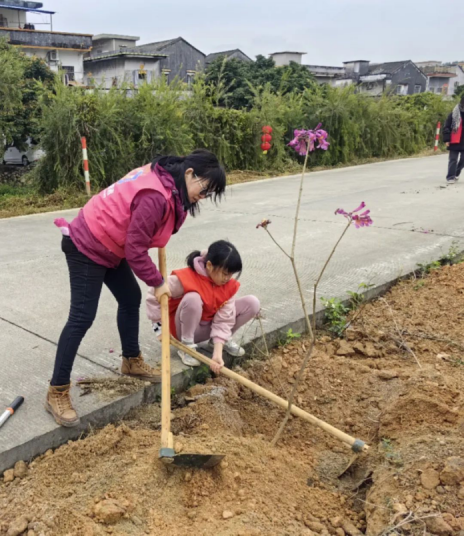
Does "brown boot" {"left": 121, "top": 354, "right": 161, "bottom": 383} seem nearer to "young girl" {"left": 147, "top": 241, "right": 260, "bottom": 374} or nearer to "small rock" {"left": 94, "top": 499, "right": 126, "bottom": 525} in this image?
"young girl" {"left": 147, "top": 241, "right": 260, "bottom": 374}

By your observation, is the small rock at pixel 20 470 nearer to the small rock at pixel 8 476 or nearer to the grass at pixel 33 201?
the small rock at pixel 8 476

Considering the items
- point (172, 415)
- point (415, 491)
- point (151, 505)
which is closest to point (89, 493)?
point (151, 505)

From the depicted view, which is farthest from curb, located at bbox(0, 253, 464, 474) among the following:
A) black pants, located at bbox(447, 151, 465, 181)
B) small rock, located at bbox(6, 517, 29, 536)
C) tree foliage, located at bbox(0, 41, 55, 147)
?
black pants, located at bbox(447, 151, 465, 181)

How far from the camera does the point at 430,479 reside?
76.7 inches

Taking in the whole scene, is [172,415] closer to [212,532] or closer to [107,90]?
[212,532]

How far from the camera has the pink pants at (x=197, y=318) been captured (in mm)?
3047

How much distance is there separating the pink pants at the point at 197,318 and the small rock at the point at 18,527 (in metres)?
1.38

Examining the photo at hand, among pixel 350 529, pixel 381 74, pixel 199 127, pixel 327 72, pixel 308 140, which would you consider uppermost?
pixel 327 72

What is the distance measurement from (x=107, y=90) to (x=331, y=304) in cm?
771

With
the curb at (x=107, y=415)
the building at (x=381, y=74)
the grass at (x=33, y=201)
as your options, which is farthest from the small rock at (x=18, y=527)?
the building at (x=381, y=74)

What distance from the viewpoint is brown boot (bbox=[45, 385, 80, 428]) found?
2467 mm

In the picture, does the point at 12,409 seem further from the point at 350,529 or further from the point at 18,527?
the point at 350,529

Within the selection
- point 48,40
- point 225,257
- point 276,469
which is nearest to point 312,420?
point 276,469

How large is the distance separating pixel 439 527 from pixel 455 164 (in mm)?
10321
